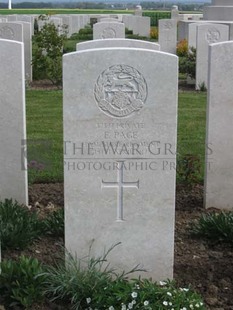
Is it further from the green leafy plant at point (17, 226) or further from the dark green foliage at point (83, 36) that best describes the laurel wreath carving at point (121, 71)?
the dark green foliage at point (83, 36)

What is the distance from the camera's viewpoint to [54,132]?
30.2 ft

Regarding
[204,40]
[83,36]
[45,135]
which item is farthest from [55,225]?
[83,36]

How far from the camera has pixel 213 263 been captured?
16.6 ft

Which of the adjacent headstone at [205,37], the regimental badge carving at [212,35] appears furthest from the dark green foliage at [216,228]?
the regimental badge carving at [212,35]

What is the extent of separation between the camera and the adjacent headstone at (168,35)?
18938mm

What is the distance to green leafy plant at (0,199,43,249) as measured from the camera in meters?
5.18

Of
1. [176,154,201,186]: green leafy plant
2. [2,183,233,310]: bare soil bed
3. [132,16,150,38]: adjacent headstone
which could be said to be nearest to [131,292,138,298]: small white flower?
[2,183,233,310]: bare soil bed

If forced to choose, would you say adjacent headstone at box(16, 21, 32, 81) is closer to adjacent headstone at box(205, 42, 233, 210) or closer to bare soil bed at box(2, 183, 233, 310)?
bare soil bed at box(2, 183, 233, 310)

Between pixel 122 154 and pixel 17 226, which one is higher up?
pixel 122 154

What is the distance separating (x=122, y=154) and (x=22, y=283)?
1.02 m

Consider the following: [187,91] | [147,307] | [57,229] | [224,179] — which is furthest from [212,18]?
[147,307]

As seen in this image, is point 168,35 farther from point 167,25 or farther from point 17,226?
point 17,226

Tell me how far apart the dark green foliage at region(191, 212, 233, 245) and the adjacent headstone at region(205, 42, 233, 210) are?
733 millimetres

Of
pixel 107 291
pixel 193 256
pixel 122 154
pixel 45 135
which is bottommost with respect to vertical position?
pixel 193 256
